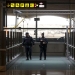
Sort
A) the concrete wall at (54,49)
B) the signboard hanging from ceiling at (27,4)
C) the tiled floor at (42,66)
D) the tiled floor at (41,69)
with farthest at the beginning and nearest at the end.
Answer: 1. the concrete wall at (54,49)
2. the signboard hanging from ceiling at (27,4)
3. the tiled floor at (42,66)
4. the tiled floor at (41,69)

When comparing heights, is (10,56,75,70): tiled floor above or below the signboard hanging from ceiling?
below

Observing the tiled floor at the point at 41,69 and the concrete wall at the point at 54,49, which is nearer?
the tiled floor at the point at 41,69

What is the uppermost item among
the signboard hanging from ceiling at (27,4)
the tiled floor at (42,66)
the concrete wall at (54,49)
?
the signboard hanging from ceiling at (27,4)

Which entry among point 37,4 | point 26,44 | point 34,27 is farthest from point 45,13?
point 37,4

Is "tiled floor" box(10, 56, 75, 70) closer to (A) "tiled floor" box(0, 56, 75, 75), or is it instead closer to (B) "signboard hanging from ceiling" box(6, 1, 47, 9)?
(A) "tiled floor" box(0, 56, 75, 75)

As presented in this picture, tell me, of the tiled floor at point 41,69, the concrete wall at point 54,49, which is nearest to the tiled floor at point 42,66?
the tiled floor at point 41,69

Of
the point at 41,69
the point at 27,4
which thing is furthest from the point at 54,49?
the point at 41,69

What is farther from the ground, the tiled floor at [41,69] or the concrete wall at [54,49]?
the concrete wall at [54,49]

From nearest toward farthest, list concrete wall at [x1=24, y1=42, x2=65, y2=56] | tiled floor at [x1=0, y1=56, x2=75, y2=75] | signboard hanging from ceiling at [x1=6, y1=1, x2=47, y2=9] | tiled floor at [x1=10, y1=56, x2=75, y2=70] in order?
tiled floor at [x1=0, y1=56, x2=75, y2=75] → tiled floor at [x1=10, y1=56, x2=75, y2=70] → signboard hanging from ceiling at [x1=6, y1=1, x2=47, y2=9] → concrete wall at [x1=24, y1=42, x2=65, y2=56]

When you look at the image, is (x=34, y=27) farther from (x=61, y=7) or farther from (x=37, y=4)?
(x=37, y=4)

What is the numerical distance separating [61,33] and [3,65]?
12.1 metres

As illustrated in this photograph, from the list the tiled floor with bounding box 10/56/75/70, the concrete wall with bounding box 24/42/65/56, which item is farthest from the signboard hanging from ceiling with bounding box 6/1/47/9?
the concrete wall with bounding box 24/42/65/56

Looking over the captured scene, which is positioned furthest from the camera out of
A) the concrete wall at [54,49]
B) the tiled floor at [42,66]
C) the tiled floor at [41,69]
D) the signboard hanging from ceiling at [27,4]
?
the concrete wall at [54,49]

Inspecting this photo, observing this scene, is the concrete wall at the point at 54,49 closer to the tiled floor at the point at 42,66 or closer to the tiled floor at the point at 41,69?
the tiled floor at the point at 42,66
